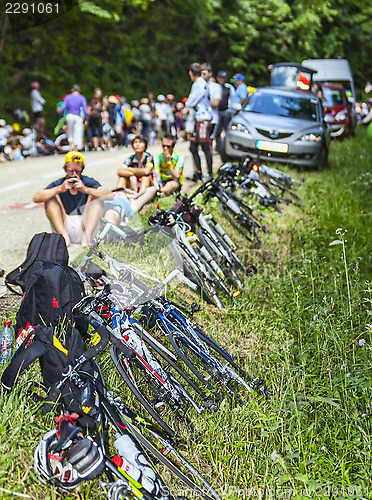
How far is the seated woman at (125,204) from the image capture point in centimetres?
740

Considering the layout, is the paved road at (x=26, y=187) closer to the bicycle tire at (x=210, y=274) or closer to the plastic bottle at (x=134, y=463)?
the bicycle tire at (x=210, y=274)

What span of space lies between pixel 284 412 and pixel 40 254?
7.62 feet

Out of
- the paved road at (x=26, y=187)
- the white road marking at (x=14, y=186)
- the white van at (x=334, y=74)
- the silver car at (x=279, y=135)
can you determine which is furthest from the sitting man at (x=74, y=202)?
the white van at (x=334, y=74)

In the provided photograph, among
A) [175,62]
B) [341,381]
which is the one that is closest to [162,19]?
[175,62]

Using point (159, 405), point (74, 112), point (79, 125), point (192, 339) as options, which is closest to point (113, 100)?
point (79, 125)

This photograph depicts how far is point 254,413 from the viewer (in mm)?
4609

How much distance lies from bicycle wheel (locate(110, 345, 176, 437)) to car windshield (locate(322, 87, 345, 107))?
19263 millimetres

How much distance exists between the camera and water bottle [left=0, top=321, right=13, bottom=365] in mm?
4438

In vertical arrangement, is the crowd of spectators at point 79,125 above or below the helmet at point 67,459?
below

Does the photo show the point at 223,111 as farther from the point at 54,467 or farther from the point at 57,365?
the point at 54,467

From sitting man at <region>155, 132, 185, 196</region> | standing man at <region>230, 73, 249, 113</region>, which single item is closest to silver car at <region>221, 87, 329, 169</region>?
standing man at <region>230, 73, 249, 113</region>

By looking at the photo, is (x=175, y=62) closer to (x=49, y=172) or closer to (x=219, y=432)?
(x=49, y=172)

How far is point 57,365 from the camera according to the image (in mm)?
3959

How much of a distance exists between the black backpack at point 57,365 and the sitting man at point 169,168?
5282 mm
